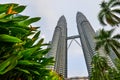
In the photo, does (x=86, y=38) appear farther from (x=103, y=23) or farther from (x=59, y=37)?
(x=103, y=23)

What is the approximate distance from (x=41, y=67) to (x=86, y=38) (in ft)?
440

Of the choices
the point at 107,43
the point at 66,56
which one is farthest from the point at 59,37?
the point at 107,43

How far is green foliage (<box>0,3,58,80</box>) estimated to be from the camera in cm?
435

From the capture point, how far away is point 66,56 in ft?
472

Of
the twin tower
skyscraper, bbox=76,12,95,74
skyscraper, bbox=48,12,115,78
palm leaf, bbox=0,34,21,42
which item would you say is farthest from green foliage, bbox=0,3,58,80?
the twin tower

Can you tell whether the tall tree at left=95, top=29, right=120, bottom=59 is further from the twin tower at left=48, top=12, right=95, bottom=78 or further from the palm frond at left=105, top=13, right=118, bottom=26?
the twin tower at left=48, top=12, right=95, bottom=78

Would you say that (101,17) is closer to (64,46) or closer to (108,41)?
(108,41)

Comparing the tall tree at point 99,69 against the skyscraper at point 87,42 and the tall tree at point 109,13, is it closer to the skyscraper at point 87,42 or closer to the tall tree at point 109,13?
the tall tree at point 109,13

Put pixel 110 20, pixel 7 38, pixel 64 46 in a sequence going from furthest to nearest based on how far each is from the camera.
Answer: pixel 64 46 < pixel 110 20 < pixel 7 38

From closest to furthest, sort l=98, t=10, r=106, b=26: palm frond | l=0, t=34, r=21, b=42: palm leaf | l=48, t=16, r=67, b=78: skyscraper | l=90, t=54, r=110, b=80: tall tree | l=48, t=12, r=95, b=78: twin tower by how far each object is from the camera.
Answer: l=0, t=34, r=21, b=42: palm leaf, l=98, t=10, r=106, b=26: palm frond, l=90, t=54, r=110, b=80: tall tree, l=48, t=12, r=95, b=78: twin tower, l=48, t=16, r=67, b=78: skyscraper

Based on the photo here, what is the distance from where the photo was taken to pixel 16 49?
15.3 feet

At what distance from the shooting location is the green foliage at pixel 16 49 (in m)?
4.35

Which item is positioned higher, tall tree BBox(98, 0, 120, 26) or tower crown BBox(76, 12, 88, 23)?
tower crown BBox(76, 12, 88, 23)

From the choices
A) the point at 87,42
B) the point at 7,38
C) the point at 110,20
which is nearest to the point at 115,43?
the point at 110,20
